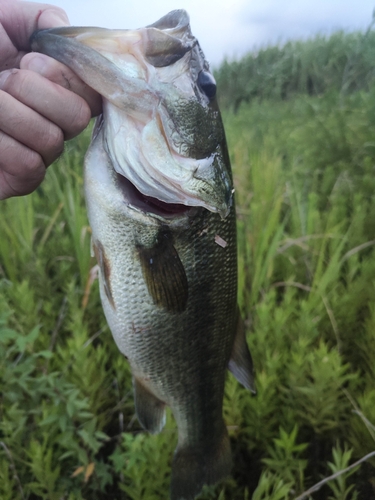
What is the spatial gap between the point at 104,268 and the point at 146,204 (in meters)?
0.19

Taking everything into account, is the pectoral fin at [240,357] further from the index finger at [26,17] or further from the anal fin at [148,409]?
the index finger at [26,17]

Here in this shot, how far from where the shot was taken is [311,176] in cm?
287

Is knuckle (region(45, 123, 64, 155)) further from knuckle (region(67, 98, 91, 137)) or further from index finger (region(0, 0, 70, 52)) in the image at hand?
index finger (region(0, 0, 70, 52))

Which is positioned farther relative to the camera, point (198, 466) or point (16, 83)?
point (198, 466)

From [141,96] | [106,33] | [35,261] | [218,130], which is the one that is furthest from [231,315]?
[35,261]

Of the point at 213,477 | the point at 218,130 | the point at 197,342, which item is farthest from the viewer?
the point at 213,477

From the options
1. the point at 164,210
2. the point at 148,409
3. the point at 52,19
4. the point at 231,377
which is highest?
the point at 52,19

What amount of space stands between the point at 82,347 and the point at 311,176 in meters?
2.17

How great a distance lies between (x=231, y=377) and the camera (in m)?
1.41

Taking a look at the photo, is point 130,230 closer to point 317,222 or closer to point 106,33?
point 106,33

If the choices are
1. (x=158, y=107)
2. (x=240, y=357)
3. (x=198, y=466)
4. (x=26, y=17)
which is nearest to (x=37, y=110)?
(x=158, y=107)

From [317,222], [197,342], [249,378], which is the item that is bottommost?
[317,222]

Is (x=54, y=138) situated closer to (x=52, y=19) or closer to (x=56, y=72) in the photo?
(x=56, y=72)

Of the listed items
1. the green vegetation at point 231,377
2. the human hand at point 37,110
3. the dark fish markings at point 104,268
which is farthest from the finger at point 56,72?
the green vegetation at point 231,377
